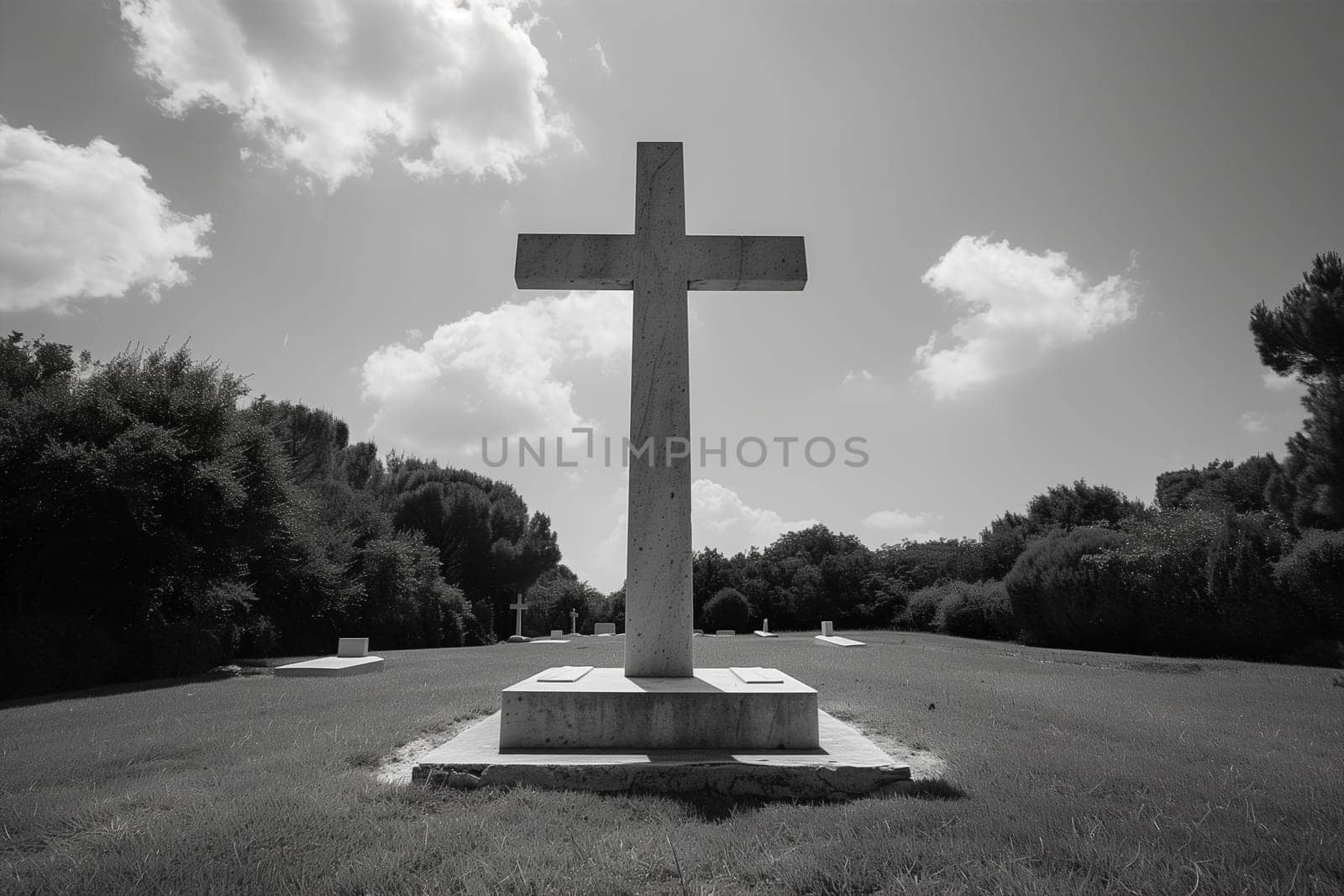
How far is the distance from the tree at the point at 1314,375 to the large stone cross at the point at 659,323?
16.6 meters

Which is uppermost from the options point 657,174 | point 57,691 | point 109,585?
point 657,174

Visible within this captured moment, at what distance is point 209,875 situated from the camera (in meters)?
2.77

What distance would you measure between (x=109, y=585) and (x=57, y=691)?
2.56 metres

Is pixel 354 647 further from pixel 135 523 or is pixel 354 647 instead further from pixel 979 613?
pixel 979 613

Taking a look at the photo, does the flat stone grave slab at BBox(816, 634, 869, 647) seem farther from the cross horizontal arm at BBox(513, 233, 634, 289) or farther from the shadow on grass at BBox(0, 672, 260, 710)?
the cross horizontal arm at BBox(513, 233, 634, 289)

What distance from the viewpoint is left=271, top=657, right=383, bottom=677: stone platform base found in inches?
507

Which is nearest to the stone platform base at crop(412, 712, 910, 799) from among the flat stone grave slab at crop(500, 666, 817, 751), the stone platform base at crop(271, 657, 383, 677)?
the flat stone grave slab at crop(500, 666, 817, 751)

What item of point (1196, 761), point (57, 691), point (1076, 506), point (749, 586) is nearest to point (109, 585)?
point (57, 691)

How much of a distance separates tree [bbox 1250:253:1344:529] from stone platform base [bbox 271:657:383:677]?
66.9 feet

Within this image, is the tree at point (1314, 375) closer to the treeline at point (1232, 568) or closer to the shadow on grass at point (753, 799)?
the treeline at point (1232, 568)

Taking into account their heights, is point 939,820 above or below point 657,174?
below

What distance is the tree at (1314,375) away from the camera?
1564cm

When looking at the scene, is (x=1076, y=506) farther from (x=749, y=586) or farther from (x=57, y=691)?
(x=57, y=691)

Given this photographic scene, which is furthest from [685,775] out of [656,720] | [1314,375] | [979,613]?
[979,613]
